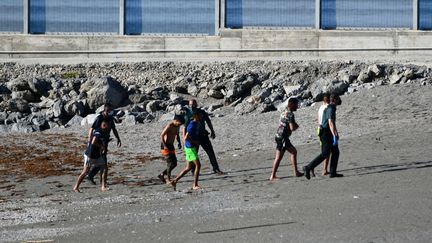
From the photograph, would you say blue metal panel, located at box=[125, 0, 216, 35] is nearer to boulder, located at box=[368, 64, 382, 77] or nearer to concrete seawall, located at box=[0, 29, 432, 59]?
concrete seawall, located at box=[0, 29, 432, 59]

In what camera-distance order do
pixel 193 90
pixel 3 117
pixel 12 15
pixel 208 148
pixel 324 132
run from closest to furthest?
1. pixel 324 132
2. pixel 208 148
3. pixel 3 117
4. pixel 193 90
5. pixel 12 15

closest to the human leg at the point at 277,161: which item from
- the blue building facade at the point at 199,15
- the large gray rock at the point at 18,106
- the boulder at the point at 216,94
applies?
the boulder at the point at 216,94

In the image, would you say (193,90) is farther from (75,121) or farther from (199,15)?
(199,15)

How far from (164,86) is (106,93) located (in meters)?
3.01

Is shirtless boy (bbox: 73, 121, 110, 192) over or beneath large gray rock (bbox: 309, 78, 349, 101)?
beneath

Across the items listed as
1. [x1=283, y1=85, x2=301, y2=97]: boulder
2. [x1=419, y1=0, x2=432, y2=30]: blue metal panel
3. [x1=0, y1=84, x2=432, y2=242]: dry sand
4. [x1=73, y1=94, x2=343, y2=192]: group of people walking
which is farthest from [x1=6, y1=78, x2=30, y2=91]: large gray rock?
[x1=73, y1=94, x2=343, y2=192]: group of people walking

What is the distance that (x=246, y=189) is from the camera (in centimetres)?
1708

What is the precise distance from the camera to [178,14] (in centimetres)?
3934

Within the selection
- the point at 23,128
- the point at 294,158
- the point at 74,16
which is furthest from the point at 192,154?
the point at 74,16

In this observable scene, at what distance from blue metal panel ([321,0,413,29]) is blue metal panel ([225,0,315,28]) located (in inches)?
36.3

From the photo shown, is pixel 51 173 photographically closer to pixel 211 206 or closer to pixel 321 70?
pixel 211 206

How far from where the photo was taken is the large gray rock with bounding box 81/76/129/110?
104 feet

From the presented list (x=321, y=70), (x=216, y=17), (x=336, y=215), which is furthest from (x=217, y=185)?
(x=216, y=17)

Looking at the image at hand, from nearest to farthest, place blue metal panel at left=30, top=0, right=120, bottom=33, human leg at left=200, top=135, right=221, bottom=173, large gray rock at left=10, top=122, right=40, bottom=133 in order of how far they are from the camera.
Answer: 1. human leg at left=200, top=135, right=221, bottom=173
2. large gray rock at left=10, top=122, right=40, bottom=133
3. blue metal panel at left=30, top=0, right=120, bottom=33
